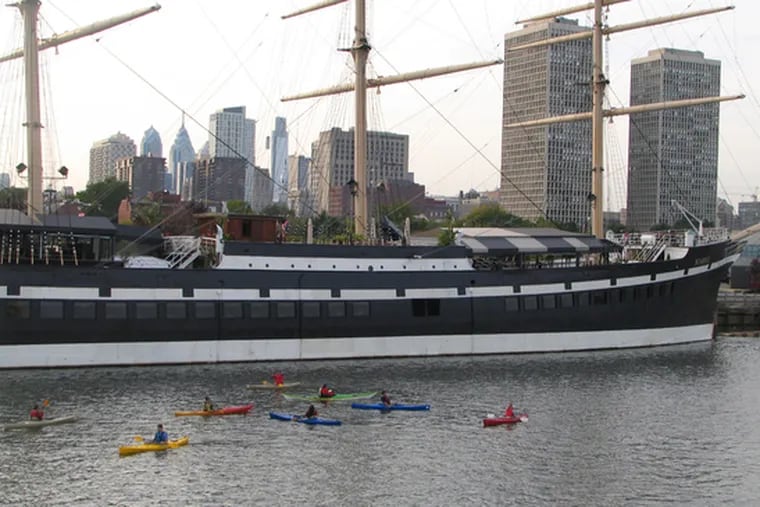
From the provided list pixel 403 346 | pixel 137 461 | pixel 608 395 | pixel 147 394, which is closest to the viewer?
pixel 137 461

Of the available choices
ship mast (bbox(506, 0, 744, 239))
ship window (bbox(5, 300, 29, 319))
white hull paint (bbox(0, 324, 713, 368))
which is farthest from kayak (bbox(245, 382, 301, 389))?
ship mast (bbox(506, 0, 744, 239))

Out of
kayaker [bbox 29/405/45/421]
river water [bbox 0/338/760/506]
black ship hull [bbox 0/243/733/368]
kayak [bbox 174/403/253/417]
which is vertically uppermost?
black ship hull [bbox 0/243/733/368]

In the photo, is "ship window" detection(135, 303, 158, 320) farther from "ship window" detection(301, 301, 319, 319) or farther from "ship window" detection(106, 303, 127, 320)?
"ship window" detection(301, 301, 319, 319)

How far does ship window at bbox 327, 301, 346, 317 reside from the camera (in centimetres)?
3838

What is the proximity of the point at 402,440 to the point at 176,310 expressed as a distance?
13.3 m

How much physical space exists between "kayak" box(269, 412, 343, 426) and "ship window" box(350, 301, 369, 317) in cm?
1002

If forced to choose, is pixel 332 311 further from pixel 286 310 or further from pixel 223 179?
pixel 223 179

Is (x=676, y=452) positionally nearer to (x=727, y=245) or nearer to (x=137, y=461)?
(x=137, y=461)

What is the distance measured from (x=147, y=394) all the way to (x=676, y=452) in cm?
1757

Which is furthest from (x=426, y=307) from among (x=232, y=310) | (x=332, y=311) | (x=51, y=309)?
(x=51, y=309)

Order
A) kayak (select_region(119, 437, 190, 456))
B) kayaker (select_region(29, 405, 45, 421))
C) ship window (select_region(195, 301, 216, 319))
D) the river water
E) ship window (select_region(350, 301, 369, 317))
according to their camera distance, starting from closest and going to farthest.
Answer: the river water → kayak (select_region(119, 437, 190, 456)) → kayaker (select_region(29, 405, 45, 421)) → ship window (select_region(195, 301, 216, 319)) → ship window (select_region(350, 301, 369, 317))

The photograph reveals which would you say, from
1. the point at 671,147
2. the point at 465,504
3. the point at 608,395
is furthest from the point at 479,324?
the point at 671,147

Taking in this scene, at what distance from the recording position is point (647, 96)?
583ft

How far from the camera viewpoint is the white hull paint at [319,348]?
114 feet
